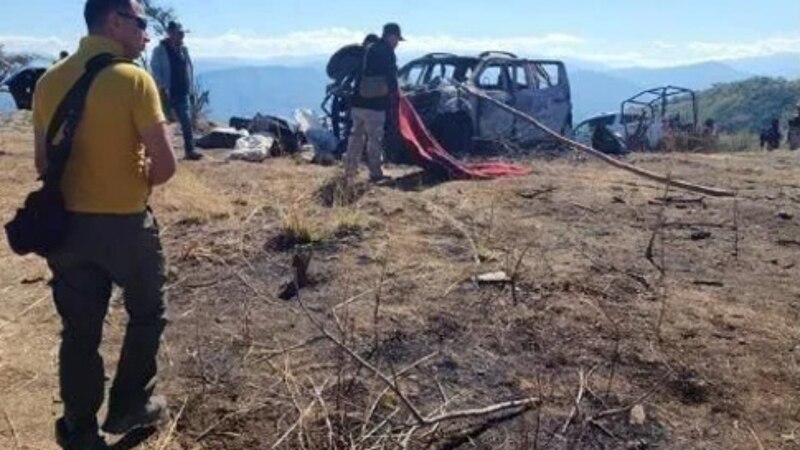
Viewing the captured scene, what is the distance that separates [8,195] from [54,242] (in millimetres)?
5799

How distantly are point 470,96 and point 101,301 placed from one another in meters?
8.47

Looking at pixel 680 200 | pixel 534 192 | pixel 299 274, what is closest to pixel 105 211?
pixel 299 274

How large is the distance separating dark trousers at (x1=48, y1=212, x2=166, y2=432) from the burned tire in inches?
310

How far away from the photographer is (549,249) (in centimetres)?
584

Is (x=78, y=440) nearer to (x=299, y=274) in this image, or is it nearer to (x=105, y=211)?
(x=105, y=211)

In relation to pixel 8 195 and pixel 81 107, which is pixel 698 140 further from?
pixel 81 107

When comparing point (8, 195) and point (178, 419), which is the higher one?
point (8, 195)

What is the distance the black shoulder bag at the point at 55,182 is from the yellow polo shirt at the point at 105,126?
0.03m

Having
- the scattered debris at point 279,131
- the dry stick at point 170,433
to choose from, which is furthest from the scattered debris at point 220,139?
the dry stick at point 170,433

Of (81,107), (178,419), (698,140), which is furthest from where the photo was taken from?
(698,140)

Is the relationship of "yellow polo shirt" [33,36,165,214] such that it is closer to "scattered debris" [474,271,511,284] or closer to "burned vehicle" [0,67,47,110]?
"scattered debris" [474,271,511,284]

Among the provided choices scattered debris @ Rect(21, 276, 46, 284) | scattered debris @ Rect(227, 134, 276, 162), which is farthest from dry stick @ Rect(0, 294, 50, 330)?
scattered debris @ Rect(227, 134, 276, 162)

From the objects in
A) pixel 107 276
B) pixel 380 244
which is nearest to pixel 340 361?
pixel 107 276

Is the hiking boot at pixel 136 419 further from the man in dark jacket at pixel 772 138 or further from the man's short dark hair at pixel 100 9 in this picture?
the man in dark jacket at pixel 772 138
